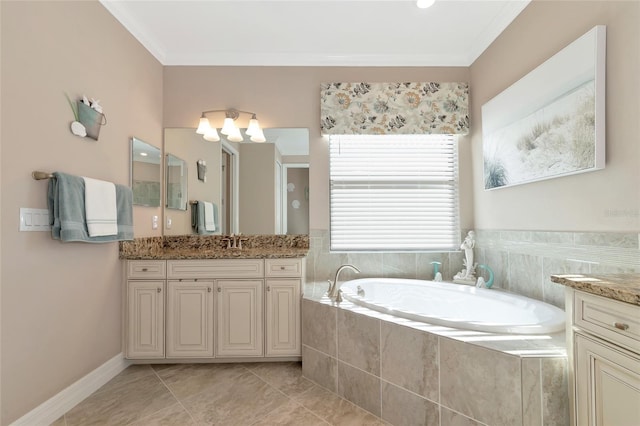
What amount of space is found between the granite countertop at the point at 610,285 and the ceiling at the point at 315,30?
196 cm

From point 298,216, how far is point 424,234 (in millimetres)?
1219

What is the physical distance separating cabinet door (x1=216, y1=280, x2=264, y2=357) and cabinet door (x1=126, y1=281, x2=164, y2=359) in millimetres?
444

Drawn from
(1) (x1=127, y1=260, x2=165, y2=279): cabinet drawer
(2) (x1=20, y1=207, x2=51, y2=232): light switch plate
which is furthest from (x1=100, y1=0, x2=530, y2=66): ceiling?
(1) (x1=127, y1=260, x2=165, y2=279): cabinet drawer

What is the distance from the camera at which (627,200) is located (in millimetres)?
1426

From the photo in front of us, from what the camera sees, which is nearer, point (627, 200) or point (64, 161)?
point (627, 200)

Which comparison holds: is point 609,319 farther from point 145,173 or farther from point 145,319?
point 145,173

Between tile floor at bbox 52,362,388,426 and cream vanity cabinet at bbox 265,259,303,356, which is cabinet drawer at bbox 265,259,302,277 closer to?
cream vanity cabinet at bbox 265,259,303,356

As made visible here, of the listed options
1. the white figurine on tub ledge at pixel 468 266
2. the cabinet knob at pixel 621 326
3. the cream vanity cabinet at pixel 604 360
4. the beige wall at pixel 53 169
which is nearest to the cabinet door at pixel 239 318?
the beige wall at pixel 53 169

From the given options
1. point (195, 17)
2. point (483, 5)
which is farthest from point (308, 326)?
point (483, 5)

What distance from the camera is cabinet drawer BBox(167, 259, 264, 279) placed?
236cm

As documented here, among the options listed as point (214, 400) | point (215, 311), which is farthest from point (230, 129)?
point (214, 400)

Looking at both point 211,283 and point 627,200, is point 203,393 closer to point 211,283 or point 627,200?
point 211,283

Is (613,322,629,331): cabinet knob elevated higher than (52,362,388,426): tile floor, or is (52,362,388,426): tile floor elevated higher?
(613,322,629,331): cabinet knob

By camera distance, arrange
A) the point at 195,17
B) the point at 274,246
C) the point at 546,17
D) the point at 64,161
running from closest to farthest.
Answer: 1. the point at 64,161
2. the point at 546,17
3. the point at 195,17
4. the point at 274,246
